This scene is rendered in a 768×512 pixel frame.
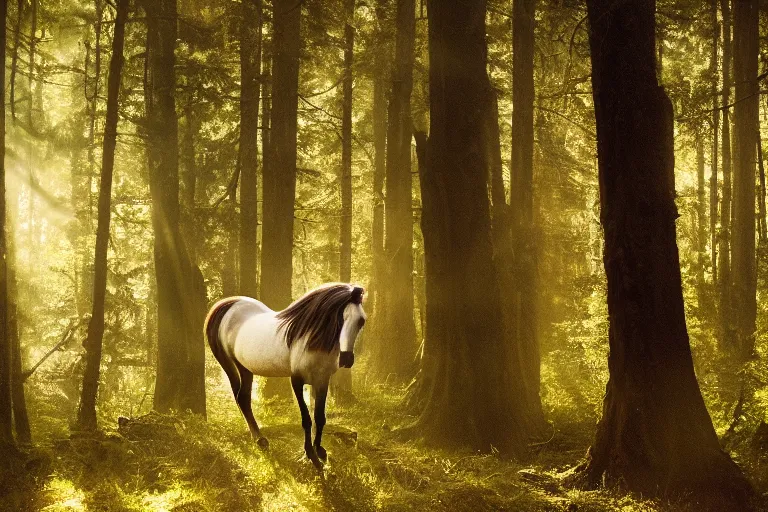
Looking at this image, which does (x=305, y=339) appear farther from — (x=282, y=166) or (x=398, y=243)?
(x=398, y=243)

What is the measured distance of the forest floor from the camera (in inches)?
327

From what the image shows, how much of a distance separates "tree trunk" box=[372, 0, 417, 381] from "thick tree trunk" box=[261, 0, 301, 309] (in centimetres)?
456

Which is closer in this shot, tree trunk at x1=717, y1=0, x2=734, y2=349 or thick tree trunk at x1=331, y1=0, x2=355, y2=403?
thick tree trunk at x1=331, y1=0, x2=355, y2=403

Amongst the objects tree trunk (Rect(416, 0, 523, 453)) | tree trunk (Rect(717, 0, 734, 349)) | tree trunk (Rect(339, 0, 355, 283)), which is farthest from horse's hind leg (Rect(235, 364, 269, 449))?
tree trunk (Rect(717, 0, 734, 349))

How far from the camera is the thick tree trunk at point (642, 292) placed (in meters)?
8.33

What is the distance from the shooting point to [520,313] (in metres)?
16.5

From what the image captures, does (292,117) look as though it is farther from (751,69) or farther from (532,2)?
(751,69)

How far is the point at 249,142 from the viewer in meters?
20.2

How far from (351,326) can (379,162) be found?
2182cm

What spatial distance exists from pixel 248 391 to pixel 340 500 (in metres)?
3.02

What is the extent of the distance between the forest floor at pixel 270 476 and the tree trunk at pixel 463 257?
600 mm

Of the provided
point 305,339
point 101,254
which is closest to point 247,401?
point 305,339

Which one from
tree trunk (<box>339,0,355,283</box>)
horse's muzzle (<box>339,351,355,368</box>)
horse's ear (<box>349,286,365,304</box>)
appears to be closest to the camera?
horse's muzzle (<box>339,351,355,368</box>)

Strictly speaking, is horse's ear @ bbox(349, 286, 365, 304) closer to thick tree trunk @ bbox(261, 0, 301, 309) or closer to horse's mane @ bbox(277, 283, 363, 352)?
horse's mane @ bbox(277, 283, 363, 352)
